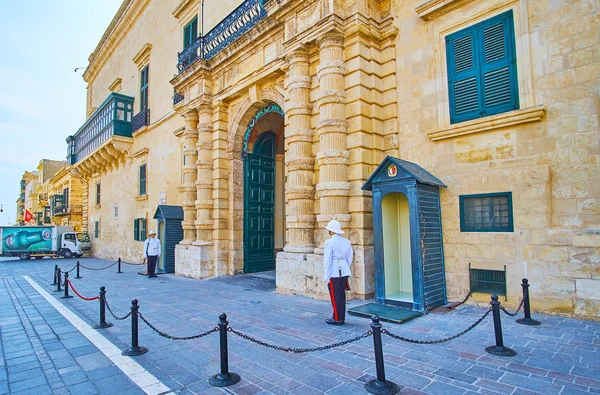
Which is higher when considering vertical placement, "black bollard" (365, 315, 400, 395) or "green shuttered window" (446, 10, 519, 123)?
"green shuttered window" (446, 10, 519, 123)

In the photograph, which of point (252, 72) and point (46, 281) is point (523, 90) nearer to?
point (252, 72)

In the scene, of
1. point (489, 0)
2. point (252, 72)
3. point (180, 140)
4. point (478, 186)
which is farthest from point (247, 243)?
point (489, 0)

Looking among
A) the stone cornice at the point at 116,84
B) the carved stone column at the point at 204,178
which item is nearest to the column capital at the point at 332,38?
the carved stone column at the point at 204,178

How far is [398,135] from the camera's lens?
8172 mm

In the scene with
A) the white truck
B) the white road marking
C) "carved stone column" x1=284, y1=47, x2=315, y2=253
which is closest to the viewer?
the white road marking

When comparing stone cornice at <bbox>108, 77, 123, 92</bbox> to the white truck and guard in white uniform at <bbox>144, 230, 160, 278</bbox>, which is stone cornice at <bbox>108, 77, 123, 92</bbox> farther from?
guard in white uniform at <bbox>144, 230, 160, 278</bbox>

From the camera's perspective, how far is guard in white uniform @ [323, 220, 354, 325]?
5.96m

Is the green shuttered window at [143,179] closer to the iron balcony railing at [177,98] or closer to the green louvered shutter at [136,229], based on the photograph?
the green louvered shutter at [136,229]

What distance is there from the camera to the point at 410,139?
7.94 meters

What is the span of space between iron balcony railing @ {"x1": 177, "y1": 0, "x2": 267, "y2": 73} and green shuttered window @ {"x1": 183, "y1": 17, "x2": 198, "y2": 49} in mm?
2440

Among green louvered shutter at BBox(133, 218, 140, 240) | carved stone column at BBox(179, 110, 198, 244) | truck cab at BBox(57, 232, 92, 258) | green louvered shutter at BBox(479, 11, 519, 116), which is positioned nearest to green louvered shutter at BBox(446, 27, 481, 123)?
green louvered shutter at BBox(479, 11, 519, 116)

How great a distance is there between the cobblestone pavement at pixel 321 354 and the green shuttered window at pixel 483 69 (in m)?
3.30

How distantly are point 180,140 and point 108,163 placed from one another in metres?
11.2

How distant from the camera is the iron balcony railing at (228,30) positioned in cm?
1067
